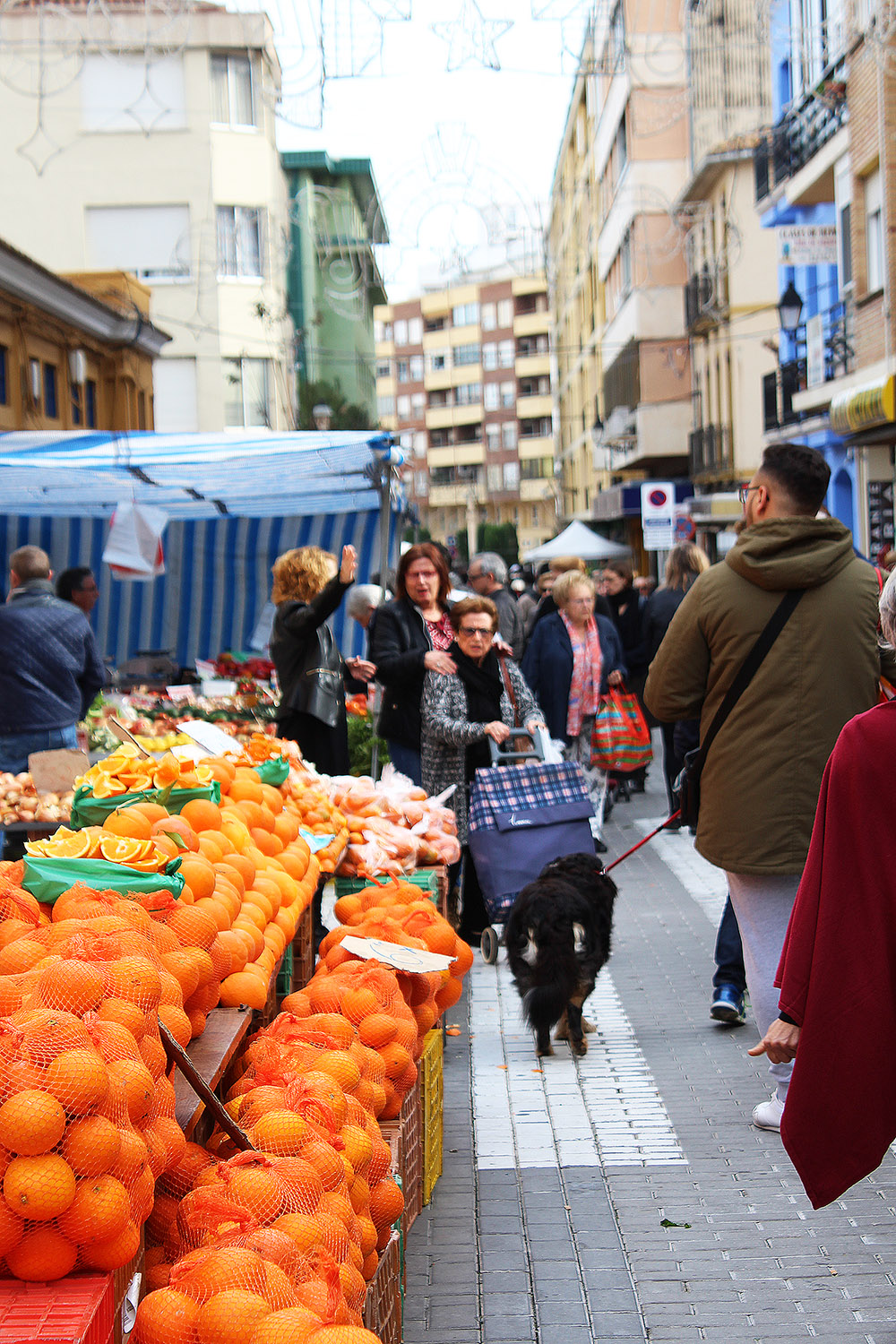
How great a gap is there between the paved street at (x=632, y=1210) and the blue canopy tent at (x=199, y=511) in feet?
16.4

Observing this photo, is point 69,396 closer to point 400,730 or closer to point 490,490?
point 400,730

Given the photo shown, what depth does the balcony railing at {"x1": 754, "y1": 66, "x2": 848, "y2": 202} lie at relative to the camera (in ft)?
68.5

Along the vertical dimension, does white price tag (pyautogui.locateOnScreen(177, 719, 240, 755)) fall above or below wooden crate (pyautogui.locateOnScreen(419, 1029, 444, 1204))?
above

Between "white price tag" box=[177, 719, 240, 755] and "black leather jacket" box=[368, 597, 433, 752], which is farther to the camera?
"black leather jacket" box=[368, 597, 433, 752]

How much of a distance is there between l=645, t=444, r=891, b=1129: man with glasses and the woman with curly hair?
325 cm

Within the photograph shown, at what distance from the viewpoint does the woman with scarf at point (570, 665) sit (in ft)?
30.2

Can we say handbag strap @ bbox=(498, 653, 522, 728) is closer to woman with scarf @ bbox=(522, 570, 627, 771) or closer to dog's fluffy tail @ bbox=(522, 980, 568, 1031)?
dog's fluffy tail @ bbox=(522, 980, 568, 1031)

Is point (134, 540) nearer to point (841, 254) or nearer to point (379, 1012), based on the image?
point (379, 1012)

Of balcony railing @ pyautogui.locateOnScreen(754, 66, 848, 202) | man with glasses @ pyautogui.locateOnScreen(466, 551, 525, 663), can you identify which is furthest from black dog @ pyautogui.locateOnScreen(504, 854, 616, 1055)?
balcony railing @ pyautogui.locateOnScreen(754, 66, 848, 202)

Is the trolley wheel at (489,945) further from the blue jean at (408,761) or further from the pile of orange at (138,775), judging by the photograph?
the pile of orange at (138,775)

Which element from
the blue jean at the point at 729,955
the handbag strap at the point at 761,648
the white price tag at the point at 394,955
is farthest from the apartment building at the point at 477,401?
the white price tag at the point at 394,955

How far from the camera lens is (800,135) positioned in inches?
914

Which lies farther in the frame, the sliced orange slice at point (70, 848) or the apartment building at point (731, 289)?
the apartment building at point (731, 289)

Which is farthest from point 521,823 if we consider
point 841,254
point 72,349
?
point 841,254
